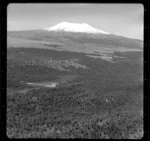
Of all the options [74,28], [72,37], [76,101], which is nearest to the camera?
[76,101]

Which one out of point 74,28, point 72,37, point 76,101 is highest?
point 76,101

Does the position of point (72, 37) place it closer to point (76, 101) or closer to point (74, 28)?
point (74, 28)

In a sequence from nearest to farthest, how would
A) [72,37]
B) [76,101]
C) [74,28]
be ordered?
[76,101] < [74,28] < [72,37]

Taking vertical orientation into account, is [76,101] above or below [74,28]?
above

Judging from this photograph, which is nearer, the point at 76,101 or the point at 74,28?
the point at 76,101

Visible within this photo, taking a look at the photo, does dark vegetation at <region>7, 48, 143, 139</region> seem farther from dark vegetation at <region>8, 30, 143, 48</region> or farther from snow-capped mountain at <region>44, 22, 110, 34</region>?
snow-capped mountain at <region>44, 22, 110, 34</region>

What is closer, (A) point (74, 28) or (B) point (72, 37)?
(A) point (74, 28)

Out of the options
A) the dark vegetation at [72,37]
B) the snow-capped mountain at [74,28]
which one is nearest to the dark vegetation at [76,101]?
the dark vegetation at [72,37]

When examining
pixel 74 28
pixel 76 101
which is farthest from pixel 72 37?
pixel 76 101
